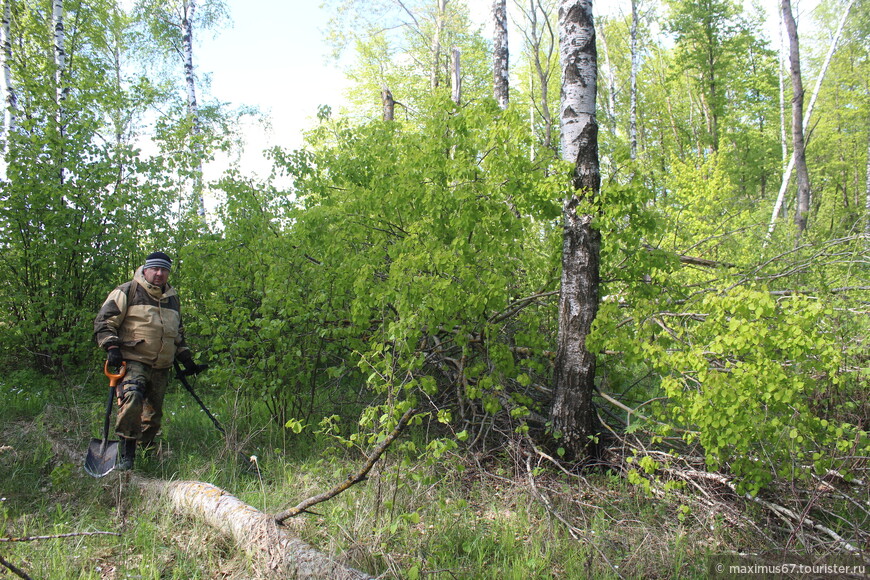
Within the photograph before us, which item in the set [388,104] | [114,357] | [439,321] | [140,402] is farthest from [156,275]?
[388,104]

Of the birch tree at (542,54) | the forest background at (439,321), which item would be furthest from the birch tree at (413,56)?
the forest background at (439,321)

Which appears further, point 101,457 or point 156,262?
point 156,262

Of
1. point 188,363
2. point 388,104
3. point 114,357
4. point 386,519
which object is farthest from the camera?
point 388,104

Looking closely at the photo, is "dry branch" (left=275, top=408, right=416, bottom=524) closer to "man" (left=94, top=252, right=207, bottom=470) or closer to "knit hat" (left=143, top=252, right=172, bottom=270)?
"man" (left=94, top=252, right=207, bottom=470)

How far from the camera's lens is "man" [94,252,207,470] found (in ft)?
14.6

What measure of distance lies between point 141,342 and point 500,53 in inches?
297

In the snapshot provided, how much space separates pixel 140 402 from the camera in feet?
14.8

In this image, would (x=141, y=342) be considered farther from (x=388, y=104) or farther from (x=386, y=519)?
(x=388, y=104)

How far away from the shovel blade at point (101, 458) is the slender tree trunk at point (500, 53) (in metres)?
7.64

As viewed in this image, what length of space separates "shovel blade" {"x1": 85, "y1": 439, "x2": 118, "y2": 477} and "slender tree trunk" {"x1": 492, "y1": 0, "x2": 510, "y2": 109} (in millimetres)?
7637

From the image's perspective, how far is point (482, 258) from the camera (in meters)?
4.41

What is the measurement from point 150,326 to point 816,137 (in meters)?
24.6

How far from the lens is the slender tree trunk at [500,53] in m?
9.24

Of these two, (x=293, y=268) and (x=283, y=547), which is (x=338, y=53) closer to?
(x=293, y=268)
